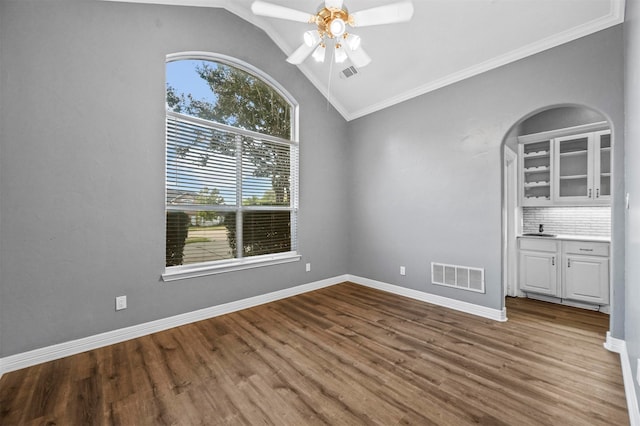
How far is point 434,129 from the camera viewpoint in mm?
3637

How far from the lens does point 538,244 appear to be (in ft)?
12.3

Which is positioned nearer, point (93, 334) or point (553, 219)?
point (93, 334)

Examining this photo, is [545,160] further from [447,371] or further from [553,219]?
[447,371]

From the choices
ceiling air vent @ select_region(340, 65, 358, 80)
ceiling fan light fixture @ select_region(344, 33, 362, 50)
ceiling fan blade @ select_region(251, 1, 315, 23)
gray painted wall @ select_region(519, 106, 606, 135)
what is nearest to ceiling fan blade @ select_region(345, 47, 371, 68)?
ceiling fan light fixture @ select_region(344, 33, 362, 50)

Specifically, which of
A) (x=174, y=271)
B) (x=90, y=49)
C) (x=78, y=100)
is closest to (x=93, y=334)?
(x=174, y=271)

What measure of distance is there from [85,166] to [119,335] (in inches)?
63.5

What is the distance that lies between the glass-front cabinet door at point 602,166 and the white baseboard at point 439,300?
6.87 feet

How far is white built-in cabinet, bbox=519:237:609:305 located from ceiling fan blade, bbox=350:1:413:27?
3490 millimetres

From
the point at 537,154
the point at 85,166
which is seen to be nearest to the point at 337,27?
the point at 85,166

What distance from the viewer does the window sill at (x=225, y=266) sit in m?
2.95

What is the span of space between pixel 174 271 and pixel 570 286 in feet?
16.0

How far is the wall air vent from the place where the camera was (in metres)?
3.24

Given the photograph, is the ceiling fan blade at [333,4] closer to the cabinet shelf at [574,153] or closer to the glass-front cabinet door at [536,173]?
the glass-front cabinet door at [536,173]

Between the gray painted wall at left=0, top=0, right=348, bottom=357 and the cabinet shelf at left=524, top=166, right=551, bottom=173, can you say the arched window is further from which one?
the cabinet shelf at left=524, top=166, right=551, bottom=173
